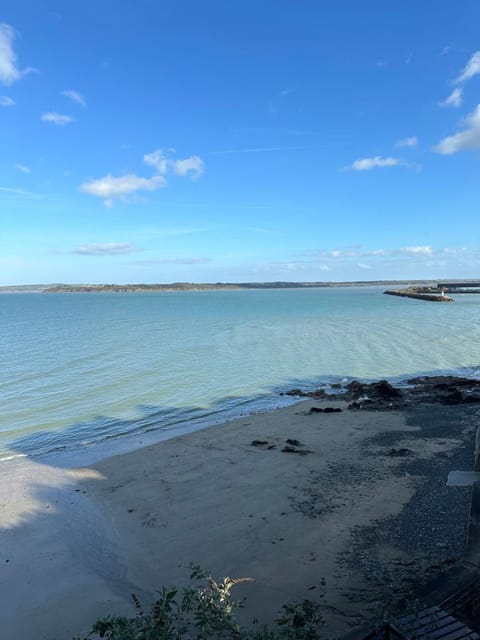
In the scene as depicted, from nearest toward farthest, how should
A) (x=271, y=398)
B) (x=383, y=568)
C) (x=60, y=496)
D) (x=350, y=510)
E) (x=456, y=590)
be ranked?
(x=456, y=590)
(x=383, y=568)
(x=350, y=510)
(x=60, y=496)
(x=271, y=398)

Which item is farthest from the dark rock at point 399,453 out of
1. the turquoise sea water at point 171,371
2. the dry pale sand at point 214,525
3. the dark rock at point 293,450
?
the turquoise sea water at point 171,371

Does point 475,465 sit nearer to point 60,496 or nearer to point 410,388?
point 60,496

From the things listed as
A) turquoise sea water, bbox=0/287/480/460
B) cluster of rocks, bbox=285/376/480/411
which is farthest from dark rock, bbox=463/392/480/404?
turquoise sea water, bbox=0/287/480/460

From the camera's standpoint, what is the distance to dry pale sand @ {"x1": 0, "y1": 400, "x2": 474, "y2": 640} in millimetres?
5477

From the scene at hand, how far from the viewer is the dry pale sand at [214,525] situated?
5477 millimetres

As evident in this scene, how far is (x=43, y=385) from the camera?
20.2 metres

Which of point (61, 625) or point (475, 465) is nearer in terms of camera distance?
point (61, 625)

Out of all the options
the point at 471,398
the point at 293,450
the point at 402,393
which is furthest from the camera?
the point at 402,393

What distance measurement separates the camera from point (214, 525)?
7418mm

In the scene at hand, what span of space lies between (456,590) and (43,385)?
19178 mm

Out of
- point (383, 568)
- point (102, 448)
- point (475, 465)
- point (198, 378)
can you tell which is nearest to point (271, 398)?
point (198, 378)

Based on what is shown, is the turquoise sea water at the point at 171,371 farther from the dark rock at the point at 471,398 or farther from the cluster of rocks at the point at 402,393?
the dark rock at the point at 471,398

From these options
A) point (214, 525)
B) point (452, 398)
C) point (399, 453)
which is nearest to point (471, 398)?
point (452, 398)

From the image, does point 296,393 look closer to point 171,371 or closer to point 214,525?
point 171,371
